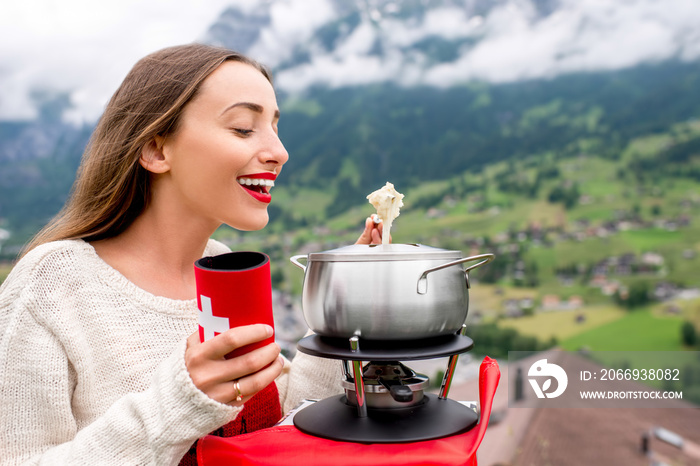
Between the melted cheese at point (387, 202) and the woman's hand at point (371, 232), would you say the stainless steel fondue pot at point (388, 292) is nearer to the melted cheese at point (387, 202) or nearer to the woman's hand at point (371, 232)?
the melted cheese at point (387, 202)

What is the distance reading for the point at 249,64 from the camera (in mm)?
1578

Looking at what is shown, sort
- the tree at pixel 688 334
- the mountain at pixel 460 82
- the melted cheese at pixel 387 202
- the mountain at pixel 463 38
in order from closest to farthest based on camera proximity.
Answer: the melted cheese at pixel 387 202
the tree at pixel 688 334
the mountain at pixel 460 82
the mountain at pixel 463 38

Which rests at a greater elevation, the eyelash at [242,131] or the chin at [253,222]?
the eyelash at [242,131]

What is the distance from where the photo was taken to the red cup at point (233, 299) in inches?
38.3

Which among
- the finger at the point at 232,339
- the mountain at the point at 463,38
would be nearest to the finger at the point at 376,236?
the finger at the point at 232,339

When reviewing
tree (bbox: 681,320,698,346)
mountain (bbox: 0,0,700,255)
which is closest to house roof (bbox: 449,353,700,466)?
mountain (bbox: 0,0,700,255)

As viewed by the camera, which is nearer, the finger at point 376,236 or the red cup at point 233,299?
the red cup at point 233,299

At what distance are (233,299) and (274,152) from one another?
1.76ft

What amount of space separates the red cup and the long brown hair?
2.13ft

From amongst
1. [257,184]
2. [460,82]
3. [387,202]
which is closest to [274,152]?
[257,184]

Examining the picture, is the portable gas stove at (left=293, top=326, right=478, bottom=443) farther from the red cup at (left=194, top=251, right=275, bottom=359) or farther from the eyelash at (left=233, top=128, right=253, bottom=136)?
the eyelash at (left=233, top=128, right=253, bottom=136)

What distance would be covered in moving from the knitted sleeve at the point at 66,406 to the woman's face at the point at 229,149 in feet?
1.37

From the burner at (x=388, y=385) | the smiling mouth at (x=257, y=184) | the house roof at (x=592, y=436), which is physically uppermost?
the smiling mouth at (x=257, y=184)

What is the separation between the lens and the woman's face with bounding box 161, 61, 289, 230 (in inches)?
54.2
